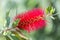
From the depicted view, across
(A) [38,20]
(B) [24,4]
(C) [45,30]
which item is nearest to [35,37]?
(C) [45,30]

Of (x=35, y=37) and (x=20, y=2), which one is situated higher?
(x=20, y=2)

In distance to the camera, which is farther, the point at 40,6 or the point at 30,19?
the point at 40,6

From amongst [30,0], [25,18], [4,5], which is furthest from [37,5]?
[25,18]

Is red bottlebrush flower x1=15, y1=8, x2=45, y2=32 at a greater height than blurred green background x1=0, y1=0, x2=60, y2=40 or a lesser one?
greater

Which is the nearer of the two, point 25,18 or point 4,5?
point 25,18

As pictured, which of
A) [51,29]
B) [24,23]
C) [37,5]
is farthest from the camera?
[51,29]

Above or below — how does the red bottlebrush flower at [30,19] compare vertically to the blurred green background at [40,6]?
above

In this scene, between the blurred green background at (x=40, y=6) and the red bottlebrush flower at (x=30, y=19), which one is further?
the blurred green background at (x=40, y=6)

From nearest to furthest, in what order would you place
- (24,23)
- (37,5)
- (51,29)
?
(24,23), (37,5), (51,29)

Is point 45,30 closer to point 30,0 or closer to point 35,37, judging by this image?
point 35,37

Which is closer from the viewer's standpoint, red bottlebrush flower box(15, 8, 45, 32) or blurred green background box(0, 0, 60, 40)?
red bottlebrush flower box(15, 8, 45, 32)
